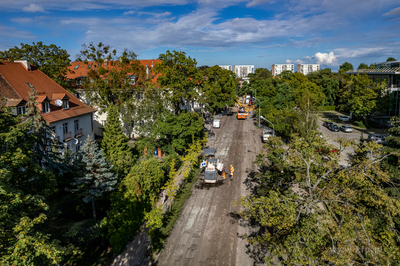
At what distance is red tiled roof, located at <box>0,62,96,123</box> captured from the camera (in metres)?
23.9

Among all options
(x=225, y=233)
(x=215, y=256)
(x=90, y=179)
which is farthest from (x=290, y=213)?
(x=90, y=179)

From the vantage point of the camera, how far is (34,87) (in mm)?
26406

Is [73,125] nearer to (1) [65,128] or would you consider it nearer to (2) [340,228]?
(1) [65,128]

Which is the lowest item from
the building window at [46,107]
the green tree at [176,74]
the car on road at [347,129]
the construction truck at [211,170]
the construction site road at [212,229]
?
the construction site road at [212,229]

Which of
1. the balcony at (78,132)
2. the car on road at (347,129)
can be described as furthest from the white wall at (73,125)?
the car on road at (347,129)

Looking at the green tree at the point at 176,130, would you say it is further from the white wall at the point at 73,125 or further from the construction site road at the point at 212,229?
the white wall at the point at 73,125

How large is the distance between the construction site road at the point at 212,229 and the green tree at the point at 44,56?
25094 millimetres

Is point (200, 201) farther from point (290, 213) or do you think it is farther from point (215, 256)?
point (290, 213)

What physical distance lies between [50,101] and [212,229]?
2135 centimetres

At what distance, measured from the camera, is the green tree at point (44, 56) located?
3225 cm

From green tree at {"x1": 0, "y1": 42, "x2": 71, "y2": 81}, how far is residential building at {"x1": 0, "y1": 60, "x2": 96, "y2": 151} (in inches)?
203

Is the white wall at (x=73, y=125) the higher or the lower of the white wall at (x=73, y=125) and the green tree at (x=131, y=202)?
the higher

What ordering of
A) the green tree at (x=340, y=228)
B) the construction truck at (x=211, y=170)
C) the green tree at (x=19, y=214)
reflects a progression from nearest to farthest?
1. the green tree at (x=19, y=214)
2. the green tree at (x=340, y=228)
3. the construction truck at (x=211, y=170)

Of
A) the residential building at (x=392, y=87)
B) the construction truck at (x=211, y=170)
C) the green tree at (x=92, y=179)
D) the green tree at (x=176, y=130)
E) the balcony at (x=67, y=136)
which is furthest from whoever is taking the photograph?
the residential building at (x=392, y=87)
